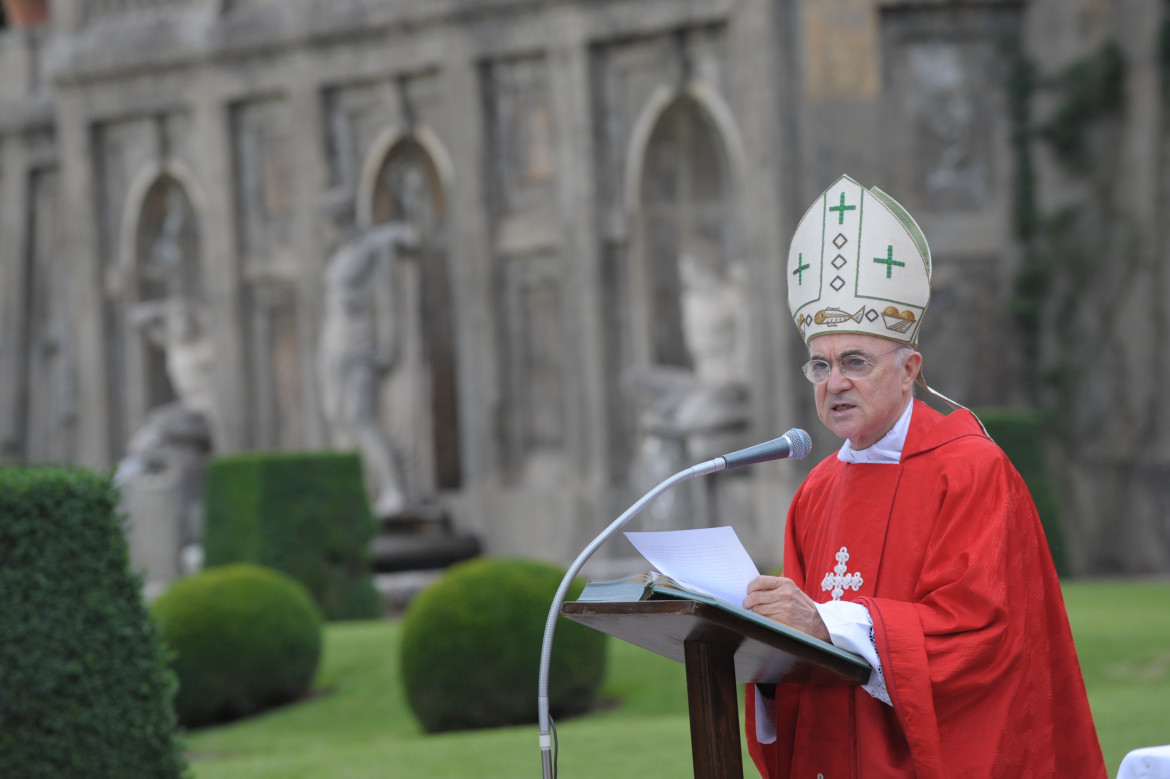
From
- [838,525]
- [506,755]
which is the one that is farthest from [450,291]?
[838,525]

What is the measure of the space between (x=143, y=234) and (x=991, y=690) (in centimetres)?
1950

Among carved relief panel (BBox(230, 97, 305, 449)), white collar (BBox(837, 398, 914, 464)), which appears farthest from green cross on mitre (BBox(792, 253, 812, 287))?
carved relief panel (BBox(230, 97, 305, 449))

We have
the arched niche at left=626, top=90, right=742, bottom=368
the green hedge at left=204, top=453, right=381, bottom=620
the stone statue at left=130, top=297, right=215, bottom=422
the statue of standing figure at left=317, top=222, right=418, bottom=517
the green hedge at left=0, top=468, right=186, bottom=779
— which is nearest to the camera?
the green hedge at left=0, top=468, right=186, bottom=779

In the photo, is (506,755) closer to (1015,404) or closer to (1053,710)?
(1053,710)

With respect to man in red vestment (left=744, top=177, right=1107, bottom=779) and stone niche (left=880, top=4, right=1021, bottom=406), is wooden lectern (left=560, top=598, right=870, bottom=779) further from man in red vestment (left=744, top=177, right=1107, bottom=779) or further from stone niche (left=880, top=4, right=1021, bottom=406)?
stone niche (left=880, top=4, right=1021, bottom=406)

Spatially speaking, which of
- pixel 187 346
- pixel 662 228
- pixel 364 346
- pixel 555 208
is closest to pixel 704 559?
pixel 662 228

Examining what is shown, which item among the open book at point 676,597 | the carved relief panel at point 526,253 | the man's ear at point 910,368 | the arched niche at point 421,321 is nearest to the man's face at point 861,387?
the man's ear at point 910,368

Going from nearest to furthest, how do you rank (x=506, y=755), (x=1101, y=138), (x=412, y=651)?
(x=506, y=755) → (x=412, y=651) → (x=1101, y=138)

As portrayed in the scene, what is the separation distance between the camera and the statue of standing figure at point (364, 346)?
57.8 ft

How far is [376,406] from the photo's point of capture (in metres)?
18.1

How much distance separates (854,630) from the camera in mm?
3416

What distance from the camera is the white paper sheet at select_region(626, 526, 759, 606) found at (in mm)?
3410

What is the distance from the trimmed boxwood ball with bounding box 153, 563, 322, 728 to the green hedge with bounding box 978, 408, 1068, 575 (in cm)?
648

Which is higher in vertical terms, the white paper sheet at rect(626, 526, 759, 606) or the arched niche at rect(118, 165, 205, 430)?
the arched niche at rect(118, 165, 205, 430)
